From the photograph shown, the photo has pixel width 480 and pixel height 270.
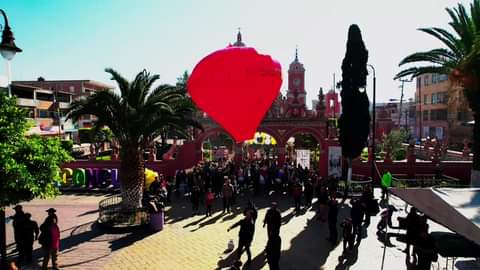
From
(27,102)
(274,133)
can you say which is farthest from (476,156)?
(27,102)

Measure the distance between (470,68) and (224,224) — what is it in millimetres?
12612

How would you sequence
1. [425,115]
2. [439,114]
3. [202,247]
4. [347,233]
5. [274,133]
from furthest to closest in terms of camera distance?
[425,115]
[439,114]
[274,133]
[202,247]
[347,233]

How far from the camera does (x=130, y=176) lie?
14602 millimetres

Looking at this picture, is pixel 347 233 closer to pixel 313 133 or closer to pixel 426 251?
pixel 426 251

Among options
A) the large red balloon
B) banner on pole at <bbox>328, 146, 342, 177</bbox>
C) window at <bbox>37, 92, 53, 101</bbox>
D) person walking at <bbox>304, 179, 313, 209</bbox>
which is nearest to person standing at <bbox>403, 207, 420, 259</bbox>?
the large red balloon

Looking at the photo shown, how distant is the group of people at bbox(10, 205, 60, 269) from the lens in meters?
9.44

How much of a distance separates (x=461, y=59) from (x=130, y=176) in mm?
16194

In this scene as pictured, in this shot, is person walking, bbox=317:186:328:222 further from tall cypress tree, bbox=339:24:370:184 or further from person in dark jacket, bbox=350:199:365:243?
tall cypress tree, bbox=339:24:370:184

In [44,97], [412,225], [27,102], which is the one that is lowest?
[412,225]

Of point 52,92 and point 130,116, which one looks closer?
point 130,116

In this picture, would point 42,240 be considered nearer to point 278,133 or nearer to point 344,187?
point 344,187

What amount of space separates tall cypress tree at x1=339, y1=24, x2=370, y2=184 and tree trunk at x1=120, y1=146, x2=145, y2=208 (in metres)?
13.7

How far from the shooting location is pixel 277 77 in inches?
407

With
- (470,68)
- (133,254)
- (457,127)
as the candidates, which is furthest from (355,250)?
(457,127)
